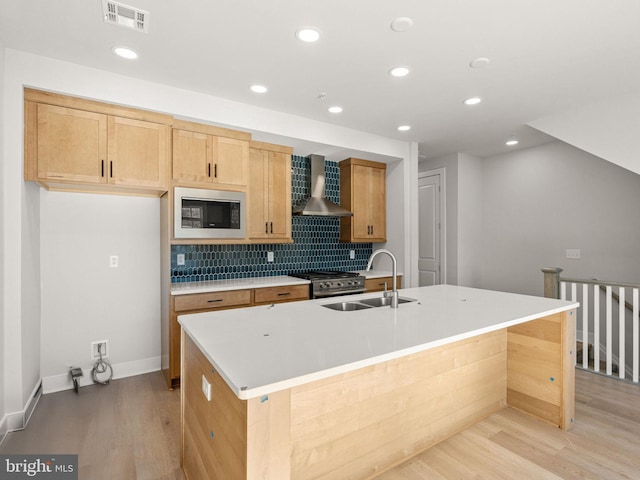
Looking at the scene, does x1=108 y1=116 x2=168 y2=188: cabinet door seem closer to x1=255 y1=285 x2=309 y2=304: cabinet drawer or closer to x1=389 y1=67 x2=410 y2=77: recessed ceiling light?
x1=255 y1=285 x2=309 y2=304: cabinet drawer

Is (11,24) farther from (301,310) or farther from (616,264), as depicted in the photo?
(616,264)

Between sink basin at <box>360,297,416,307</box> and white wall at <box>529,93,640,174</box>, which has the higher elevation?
white wall at <box>529,93,640,174</box>

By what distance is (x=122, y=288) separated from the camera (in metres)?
3.31

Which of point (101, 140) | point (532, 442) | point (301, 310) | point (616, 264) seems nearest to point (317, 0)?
point (301, 310)

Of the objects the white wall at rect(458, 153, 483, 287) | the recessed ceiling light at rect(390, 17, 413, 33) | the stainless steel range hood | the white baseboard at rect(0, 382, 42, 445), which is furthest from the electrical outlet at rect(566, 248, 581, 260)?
the white baseboard at rect(0, 382, 42, 445)

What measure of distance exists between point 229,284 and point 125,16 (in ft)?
7.39

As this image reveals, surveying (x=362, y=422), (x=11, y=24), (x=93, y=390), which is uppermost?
(x=11, y=24)

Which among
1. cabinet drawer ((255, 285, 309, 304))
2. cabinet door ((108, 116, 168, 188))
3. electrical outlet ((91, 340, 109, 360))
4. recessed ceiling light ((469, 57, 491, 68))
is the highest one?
recessed ceiling light ((469, 57, 491, 68))

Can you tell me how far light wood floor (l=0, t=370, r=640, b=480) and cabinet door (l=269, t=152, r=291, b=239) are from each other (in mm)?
1940

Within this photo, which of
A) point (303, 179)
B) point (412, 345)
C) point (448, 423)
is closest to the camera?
point (412, 345)

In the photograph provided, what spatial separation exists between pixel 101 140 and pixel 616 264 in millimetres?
5444

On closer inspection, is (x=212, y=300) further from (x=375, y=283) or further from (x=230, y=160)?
(x=375, y=283)

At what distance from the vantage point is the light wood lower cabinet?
119 inches

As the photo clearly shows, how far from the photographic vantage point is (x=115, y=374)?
3238 millimetres
